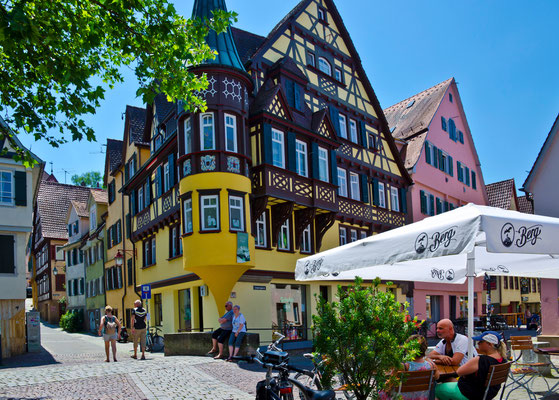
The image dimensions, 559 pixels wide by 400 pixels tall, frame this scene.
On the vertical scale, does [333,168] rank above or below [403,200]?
above

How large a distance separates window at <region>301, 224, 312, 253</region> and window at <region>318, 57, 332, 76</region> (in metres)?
7.65

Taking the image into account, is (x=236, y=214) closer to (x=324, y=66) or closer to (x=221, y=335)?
(x=221, y=335)

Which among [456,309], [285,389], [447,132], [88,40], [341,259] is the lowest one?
[456,309]

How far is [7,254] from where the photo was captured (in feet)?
75.5

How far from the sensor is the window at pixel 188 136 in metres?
20.3

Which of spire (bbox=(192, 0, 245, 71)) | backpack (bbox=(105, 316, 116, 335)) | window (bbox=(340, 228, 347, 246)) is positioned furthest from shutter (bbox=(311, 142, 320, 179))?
backpack (bbox=(105, 316, 116, 335))

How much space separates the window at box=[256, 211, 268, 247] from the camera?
21.5 m

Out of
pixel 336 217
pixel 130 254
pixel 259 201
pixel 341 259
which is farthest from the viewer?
pixel 130 254

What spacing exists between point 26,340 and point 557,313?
20158 millimetres

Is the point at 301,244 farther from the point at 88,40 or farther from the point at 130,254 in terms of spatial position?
the point at 88,40

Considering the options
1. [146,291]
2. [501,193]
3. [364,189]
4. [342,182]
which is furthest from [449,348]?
[501,193]

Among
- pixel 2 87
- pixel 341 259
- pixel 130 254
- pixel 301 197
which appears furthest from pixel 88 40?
pixel 130 254

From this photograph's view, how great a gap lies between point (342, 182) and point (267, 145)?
640cm

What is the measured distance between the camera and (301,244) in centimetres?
2375
